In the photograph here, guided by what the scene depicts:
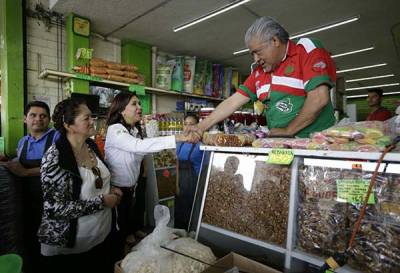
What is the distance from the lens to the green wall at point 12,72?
11.3ft

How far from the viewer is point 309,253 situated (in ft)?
3.31

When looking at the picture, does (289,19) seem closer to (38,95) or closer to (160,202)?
(160,202)

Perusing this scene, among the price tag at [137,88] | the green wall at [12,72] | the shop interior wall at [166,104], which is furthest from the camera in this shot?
the shop interior wall at [166,104]

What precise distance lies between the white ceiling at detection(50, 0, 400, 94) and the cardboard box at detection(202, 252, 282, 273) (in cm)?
326

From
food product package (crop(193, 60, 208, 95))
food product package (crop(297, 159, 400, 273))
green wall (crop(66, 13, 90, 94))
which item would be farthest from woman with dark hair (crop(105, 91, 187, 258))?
food product package (crop(193, 60, 208, 95))

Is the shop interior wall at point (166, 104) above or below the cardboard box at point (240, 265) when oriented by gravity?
above

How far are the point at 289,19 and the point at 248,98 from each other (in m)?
2.80

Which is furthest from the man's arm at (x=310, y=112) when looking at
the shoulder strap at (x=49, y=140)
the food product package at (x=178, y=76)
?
the food product package at (x=178, y=76)

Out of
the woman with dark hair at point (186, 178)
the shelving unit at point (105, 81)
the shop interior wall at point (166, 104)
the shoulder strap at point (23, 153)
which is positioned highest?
the shelving unit at point (105, 81)

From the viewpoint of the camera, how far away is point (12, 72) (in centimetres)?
347

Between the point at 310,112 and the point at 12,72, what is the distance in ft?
12.0

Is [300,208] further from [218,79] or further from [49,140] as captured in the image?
[218,79]

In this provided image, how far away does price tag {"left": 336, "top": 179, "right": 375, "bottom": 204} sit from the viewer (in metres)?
0.91

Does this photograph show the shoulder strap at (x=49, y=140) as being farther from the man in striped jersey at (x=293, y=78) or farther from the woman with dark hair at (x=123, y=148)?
the man in striped jersey at (x=293, y=78)
